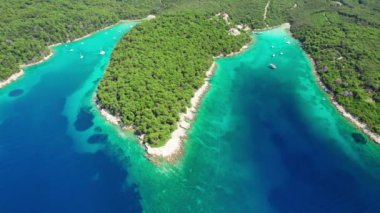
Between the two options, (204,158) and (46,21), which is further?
(46,21)

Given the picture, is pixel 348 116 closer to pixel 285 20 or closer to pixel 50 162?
pixel 50 162

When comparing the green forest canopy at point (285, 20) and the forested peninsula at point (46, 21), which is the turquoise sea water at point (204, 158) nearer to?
the green forest canopy at point (285, 20)

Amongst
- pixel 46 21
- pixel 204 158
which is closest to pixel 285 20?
pixel 46 21

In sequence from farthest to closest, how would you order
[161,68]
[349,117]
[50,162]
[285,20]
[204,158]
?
[285,20] → [161,68] → [349,117] → [204,158] → [50,162]

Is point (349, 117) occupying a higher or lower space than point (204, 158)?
lower

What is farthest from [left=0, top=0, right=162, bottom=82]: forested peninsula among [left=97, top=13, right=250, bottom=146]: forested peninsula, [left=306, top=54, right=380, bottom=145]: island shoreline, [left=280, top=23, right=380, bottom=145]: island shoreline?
[left=306, top=54, right=380, bottom=145]: island shoreline

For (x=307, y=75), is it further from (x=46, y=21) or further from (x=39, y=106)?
(x=46, y=21)

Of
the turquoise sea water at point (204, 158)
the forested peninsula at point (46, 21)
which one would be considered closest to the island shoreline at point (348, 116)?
the turquoise sea water at point (204, 158)
